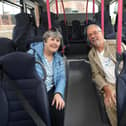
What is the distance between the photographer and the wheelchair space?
229 centimetres

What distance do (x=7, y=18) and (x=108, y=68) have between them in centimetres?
209

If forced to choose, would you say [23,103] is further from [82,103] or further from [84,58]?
[84,58]

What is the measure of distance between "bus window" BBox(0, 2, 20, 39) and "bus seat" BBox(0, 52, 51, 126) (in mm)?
1748

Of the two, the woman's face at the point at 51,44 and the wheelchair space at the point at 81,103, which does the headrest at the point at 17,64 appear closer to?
the woman's face at the point at 51,44

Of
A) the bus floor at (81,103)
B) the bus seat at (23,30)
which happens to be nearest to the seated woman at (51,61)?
the bus floor at (81,103)

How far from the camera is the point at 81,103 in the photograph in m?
2.68

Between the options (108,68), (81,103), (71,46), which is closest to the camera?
(108,68)

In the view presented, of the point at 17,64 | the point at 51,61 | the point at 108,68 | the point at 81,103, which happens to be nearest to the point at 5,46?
the point at 51,61

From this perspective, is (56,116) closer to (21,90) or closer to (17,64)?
(21,90)

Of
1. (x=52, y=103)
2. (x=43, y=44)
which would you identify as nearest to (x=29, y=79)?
(x=52, y=103)

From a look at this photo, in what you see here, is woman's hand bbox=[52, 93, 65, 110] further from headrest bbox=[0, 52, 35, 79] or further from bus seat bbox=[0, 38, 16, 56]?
bus seat bbox=[0, 38, 16, 56]

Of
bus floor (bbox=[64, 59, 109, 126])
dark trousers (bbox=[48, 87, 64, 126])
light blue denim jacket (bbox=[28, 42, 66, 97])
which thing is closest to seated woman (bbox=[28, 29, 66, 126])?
light blue denim jacket (bbox=[28, 42, 66, 97])

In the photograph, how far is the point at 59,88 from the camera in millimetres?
1797

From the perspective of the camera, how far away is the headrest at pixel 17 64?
4.68 ft
